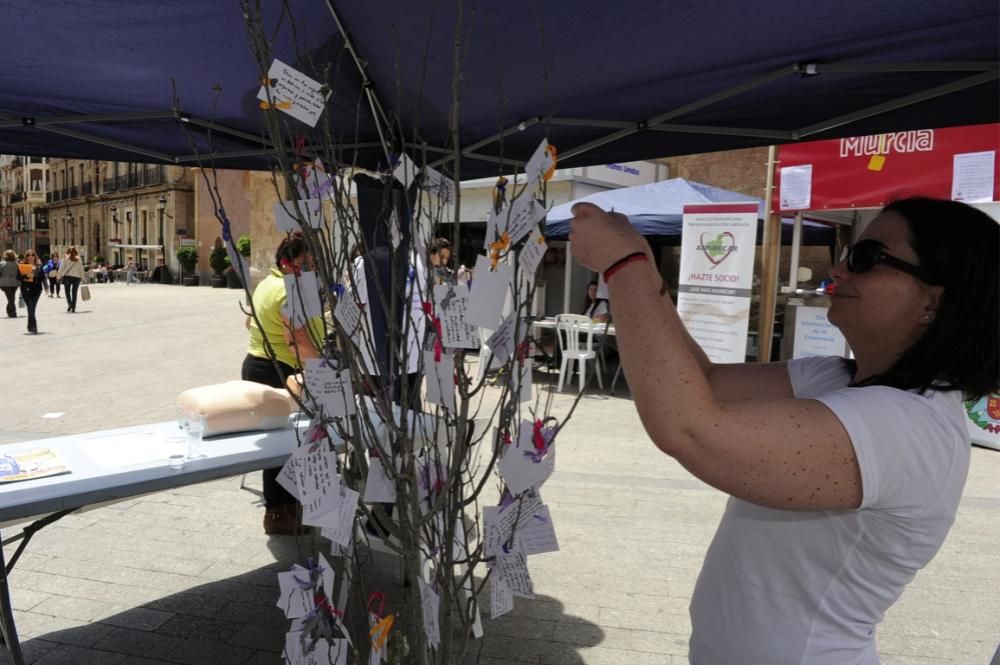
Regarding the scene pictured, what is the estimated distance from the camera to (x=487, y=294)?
1.25 m

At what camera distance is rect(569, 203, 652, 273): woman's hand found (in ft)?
3.50

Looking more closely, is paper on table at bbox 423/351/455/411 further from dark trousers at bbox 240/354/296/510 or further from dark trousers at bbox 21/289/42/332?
dark trousers at bbox 21/289/42/332

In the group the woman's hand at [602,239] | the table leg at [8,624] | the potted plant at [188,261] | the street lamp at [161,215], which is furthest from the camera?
the street lamp at [161,215]

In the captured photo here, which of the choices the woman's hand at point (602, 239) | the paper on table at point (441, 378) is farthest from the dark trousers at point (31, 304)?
the woman's hand at point (602, 239)

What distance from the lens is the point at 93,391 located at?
287 inches

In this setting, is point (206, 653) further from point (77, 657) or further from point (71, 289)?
point (71, 289)

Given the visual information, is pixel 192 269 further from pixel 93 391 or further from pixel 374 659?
pixel 374 659

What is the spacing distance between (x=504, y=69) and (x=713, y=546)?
4.76ft

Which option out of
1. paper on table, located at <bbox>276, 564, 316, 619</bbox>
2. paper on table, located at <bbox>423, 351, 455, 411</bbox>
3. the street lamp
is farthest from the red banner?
the street lamp

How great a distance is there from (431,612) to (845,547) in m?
0.78

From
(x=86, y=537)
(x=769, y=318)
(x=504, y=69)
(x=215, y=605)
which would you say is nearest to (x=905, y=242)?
(x=504, y=69)

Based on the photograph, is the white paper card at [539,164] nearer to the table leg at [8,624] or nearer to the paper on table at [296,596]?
the paper on table at [296,596]

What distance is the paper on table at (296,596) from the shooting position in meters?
1.35

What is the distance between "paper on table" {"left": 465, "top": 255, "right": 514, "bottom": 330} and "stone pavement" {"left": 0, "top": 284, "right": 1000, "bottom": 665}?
2.33 feet
